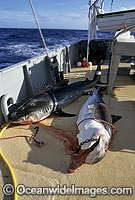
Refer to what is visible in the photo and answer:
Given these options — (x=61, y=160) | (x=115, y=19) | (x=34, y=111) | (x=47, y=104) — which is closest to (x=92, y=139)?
(x=61, y=160)

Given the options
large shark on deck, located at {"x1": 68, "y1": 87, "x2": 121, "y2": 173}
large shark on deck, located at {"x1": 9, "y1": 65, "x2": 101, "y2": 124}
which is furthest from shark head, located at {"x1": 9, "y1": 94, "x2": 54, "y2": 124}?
large shark on deck, located at {"x1": 68, "y1": 87, "x2": 121, "y2": 173}

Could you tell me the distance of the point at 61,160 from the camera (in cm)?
278

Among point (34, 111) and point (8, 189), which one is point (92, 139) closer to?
point (8, 189)

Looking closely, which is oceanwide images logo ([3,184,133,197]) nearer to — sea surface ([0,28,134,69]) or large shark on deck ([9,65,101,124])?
large shark on deck ([9,65,101,124])

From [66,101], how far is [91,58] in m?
6.12

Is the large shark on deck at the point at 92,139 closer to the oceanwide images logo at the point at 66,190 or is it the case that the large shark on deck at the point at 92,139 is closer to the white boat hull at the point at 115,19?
the oceanwide images logo at the point at 66,190

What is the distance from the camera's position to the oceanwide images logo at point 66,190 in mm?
2251

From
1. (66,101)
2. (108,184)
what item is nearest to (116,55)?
(66,101)

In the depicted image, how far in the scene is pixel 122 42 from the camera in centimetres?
437

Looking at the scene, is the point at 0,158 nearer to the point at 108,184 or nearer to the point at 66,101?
the point at 108,184

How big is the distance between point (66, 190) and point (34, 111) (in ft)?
6.92

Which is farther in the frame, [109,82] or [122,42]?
[109,82]

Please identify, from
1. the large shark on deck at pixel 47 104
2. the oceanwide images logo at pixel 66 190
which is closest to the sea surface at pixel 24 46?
the large shark on deck at pixel 47 104

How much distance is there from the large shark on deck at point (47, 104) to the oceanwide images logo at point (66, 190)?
1.69 meters
